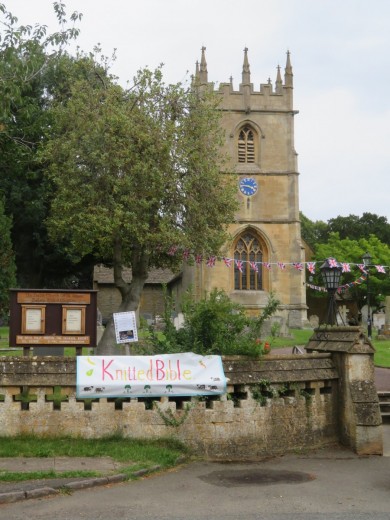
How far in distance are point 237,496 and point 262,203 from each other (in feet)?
117

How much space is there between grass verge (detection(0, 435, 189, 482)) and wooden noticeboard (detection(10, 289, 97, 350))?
5.96 ft

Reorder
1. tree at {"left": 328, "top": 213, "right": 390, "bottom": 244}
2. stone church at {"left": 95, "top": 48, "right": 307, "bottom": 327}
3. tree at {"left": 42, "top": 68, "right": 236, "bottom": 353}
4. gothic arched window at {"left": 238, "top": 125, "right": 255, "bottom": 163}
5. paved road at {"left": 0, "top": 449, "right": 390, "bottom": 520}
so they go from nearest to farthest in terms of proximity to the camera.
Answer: paved road at {"left": 0, "top": 449, "right": 390, "bottom": 520} → tree at {"left": 42, "top": 68, "right": 236, "bottom": 353} → stone church at {"left": 95, "top": 48, "right": 307, "bottom": 327} → gothic arched window at {"left": 238, "top": 125, "right": 255, "bottom": 163} → tree at {"left": 328, "top": 213, "right": 390, "bottom": 244}

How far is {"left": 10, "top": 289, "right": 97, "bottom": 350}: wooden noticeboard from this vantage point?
10609mm

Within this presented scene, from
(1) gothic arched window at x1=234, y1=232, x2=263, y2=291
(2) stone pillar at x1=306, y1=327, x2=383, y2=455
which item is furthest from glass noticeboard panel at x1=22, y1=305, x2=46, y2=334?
(1) gothic arched window at x1=234, y1=232, x2=263, y2=291

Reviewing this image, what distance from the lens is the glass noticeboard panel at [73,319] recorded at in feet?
35.3

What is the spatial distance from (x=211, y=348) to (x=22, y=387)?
312 centimetres

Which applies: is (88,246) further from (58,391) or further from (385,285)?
(385,285)

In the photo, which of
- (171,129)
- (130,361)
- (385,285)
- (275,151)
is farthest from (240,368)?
(385,285)

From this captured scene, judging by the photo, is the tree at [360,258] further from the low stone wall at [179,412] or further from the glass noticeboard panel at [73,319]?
the glass noticeboard panel at [73,319]

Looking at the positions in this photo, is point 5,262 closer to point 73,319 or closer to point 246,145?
point 73,319

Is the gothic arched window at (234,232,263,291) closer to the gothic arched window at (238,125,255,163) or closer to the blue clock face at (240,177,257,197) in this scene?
the blue clock face at (240,177,257,197)

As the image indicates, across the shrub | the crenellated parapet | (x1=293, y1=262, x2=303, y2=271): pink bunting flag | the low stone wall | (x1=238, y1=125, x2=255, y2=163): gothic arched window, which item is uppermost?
the crenellated parapet

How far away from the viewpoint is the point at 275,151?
4288cm

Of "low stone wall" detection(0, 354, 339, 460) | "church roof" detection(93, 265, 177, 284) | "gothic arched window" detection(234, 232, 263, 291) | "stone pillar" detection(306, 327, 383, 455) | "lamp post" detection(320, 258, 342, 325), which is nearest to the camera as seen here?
"low stone wall" detection(0, 354, 339, 460)
